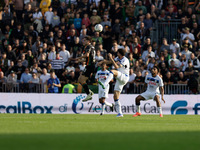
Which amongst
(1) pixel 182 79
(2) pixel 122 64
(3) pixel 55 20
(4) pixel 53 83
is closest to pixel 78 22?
(3) pixel 55 20

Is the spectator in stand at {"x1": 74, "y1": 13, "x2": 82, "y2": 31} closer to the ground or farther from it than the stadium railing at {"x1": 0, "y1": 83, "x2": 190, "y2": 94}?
farther from it

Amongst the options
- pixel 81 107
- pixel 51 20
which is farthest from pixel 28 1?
pixel 81 107

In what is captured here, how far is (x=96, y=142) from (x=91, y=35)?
18653 millimetres

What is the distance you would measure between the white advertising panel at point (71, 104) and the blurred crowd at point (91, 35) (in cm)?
103

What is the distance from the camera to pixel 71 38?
25875 millimetres

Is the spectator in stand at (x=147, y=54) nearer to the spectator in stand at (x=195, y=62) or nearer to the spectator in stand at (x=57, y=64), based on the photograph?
the spectator in stand at (x=195, y=62)

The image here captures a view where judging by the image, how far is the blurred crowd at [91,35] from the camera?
948 inches

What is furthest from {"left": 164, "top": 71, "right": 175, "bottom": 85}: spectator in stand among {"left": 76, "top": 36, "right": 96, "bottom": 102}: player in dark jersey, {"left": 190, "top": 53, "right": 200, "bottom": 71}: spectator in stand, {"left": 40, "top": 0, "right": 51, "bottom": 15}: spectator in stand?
{"left": 40, "top": 0, "right": 51, "bottom": 15}: spectator in stand

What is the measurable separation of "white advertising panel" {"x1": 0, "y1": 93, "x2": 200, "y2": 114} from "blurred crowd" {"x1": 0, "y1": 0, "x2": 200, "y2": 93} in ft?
3.38

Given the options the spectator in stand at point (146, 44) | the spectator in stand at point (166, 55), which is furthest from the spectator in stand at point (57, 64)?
the spectator in stand at point (166, 55)

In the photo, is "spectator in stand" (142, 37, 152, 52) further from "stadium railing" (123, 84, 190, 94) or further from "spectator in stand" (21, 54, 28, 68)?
"spectator in stand" (21, 54, 28, 68)

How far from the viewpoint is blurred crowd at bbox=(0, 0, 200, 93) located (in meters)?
24.1

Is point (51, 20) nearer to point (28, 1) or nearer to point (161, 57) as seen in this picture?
point (28, 1)

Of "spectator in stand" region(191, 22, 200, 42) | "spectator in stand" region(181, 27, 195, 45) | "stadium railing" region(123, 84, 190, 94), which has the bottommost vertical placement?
"stadium railing" region(123, 84, 190, 94)
